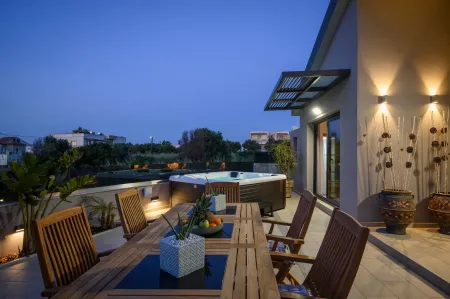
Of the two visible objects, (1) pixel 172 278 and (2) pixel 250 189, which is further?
(2) pixel 250 189

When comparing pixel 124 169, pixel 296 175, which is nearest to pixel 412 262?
pixel 296 175

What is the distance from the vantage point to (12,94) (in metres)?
33.4

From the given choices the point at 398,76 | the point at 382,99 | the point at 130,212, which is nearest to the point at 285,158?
the point at 382,99

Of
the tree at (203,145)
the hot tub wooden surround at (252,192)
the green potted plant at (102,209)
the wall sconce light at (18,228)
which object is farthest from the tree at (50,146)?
the wall sconce light at (18,228)

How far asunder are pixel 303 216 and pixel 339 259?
0.90 m

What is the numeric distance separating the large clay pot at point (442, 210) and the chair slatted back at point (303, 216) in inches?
117

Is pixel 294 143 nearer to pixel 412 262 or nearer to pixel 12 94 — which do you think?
pixel 412 262

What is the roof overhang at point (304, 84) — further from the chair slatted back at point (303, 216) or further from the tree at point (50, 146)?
the tree at point (50, 146)

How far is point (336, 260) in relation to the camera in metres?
1.62

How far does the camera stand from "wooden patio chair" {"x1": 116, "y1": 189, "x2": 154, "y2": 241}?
245cm

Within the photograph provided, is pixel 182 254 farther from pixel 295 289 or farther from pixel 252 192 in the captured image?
pixel 252 192

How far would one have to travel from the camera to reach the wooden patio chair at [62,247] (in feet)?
4.94

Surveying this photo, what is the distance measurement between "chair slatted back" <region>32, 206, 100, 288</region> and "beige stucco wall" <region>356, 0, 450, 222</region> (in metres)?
4.22

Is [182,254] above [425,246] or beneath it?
above
